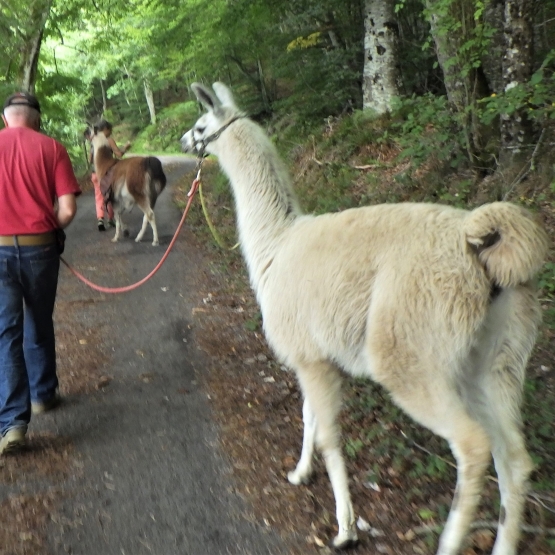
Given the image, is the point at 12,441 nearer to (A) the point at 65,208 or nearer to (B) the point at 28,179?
(A) the point at 65,208

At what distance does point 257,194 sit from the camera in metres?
3.60

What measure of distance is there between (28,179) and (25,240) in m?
0.43

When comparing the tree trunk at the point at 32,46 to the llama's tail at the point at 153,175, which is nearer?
the llama's tail at the point at 153,175

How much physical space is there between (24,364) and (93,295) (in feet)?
12.5

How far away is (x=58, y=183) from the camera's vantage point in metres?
4.04

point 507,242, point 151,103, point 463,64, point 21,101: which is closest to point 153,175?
point 463,64

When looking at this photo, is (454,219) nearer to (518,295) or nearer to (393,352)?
(518,295)

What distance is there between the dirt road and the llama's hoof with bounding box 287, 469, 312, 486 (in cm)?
37

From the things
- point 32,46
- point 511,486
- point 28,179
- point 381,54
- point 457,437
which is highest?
point 32,46

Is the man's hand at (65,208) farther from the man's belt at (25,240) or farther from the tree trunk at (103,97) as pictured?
the tree trunk at (103,97)

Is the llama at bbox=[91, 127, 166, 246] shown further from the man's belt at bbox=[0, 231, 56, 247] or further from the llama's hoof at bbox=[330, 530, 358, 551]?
the llama's hoof at bbox=[330, 530, 358, 551]

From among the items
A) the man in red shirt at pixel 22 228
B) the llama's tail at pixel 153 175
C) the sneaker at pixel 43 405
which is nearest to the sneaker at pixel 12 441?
the man in red shirt at pixel 22 228

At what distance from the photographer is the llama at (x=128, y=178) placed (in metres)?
10.2

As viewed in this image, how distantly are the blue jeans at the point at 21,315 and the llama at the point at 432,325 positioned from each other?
1968 mm
